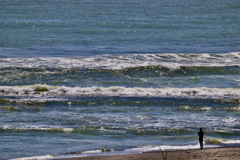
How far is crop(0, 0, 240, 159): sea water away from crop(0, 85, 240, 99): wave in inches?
2.1

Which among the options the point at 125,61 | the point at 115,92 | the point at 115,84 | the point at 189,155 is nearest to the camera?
the point at 189,155

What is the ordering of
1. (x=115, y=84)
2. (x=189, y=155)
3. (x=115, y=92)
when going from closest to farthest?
(x=189, y=155), (x=115, y=92), (x=115, y=84)

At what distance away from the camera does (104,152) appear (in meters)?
17.7

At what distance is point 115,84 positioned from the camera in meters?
29.7

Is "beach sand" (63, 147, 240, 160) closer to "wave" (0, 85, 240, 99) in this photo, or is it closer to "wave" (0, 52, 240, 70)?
"wave" (0, 85, 240, 99)

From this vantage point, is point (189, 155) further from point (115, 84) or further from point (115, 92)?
point (115, 84)

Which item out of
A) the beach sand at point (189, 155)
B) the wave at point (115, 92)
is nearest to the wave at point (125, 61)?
the wave at point (115, 92)

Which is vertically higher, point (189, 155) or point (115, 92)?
point (115, 92)

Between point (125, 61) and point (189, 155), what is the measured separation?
63.1 feet

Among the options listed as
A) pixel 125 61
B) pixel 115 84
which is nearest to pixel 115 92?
pixel 115 84

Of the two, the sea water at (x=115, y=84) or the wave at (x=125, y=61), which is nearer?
the sea water at (x=115, y=84)

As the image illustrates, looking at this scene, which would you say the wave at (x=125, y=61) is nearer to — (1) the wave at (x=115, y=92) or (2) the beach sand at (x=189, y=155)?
(1) the wave at (x=115, y=92)

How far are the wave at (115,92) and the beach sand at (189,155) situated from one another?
905 centimetres

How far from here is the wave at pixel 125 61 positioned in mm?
33938
